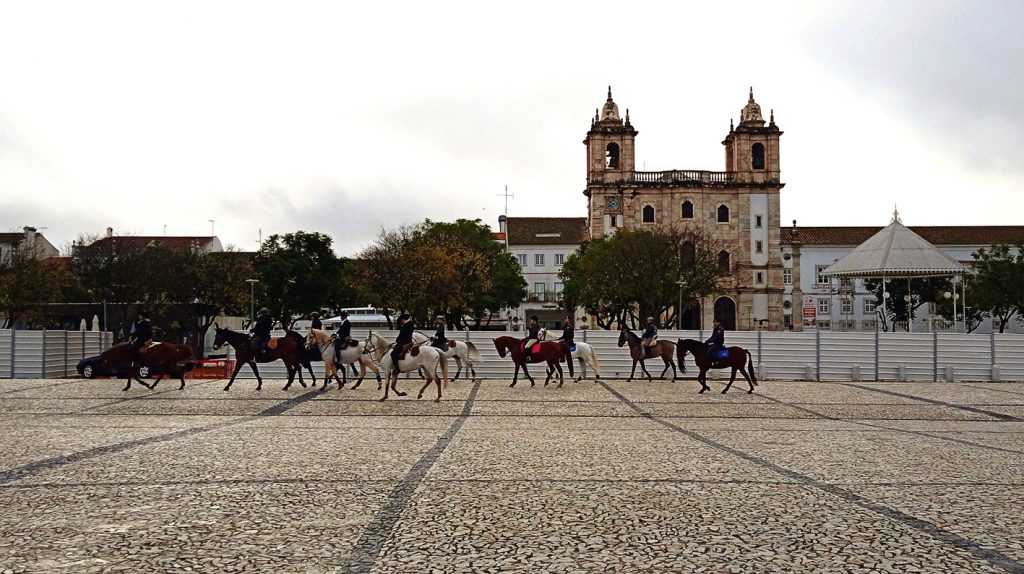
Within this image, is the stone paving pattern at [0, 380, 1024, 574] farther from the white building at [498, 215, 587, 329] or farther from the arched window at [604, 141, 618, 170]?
the white building at [498, 215, 587, 329]

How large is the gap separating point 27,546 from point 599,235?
80828 mm

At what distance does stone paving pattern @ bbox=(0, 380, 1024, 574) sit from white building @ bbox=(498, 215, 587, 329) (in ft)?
293

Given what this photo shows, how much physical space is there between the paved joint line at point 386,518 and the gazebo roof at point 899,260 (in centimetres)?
3571

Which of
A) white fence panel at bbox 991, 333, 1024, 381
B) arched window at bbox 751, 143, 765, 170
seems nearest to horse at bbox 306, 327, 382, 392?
white fence panel at bbox 991, 333, 1024, 381

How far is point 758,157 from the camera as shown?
88500mm

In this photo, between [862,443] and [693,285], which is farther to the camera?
[693,285]

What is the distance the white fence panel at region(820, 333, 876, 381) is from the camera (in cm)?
3194

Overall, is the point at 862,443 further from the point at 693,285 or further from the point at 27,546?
the point at 693,285

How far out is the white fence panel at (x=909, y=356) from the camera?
3177cm

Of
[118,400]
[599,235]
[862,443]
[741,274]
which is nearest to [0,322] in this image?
[599,235]

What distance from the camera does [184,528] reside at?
6.79 m

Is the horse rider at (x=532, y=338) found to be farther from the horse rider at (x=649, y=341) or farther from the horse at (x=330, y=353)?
the horse at (x=330, y=353)

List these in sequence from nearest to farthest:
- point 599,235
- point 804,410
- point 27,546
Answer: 1. point 27,546
2. point 804,410
3. point 599,235

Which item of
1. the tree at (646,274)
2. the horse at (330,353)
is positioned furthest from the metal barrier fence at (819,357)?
the tree at (646,274)
